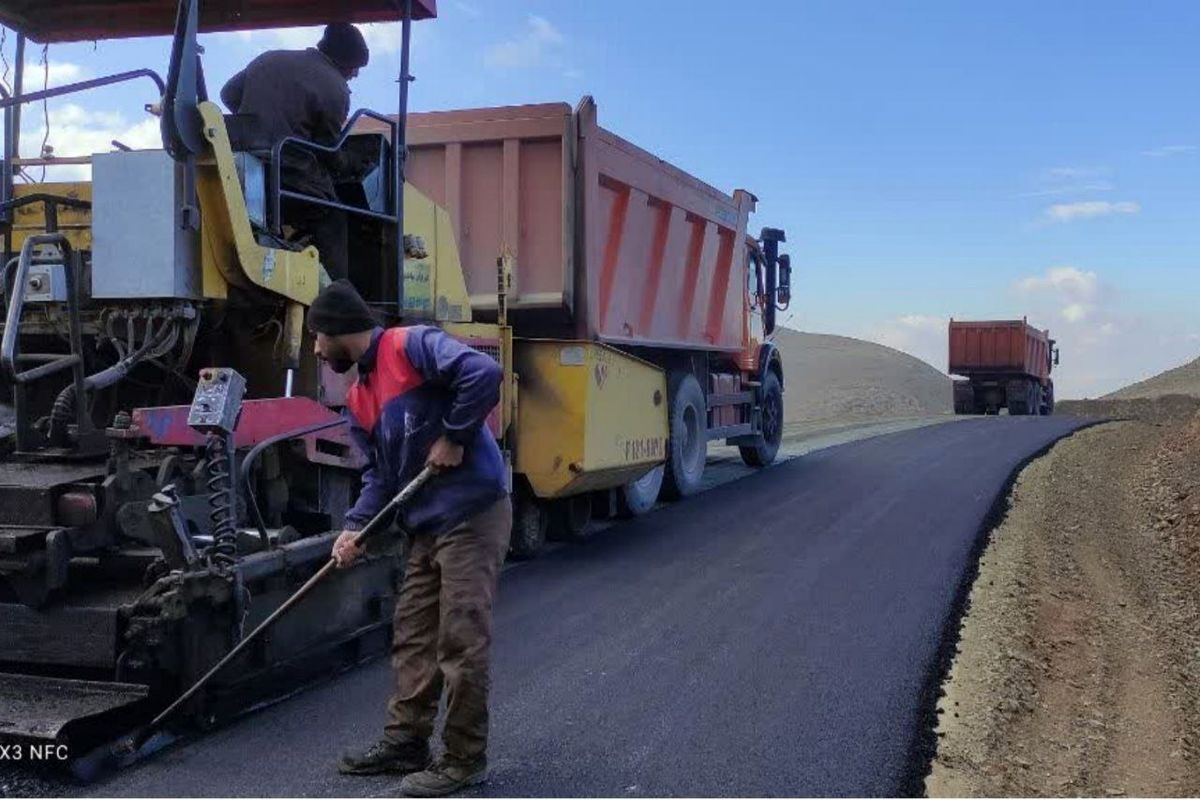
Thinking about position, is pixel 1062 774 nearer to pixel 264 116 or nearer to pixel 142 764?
pixel 142 764

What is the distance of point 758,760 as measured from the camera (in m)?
3.65

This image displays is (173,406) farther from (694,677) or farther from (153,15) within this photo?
(694,677)

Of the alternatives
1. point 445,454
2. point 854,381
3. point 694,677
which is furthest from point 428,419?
point 854,381

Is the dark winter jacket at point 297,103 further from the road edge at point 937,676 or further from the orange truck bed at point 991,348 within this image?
the orange truck bed at point 991,348

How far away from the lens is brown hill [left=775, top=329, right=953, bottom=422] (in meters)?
38.5

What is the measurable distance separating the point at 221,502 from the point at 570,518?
407cm

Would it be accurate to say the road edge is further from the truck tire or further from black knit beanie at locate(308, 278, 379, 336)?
the truck tire

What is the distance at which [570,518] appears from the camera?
25.5 feet

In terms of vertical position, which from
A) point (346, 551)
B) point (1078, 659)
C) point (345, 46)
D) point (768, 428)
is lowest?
point (1078, 659)

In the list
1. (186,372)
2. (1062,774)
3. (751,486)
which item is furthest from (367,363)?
(751,486)

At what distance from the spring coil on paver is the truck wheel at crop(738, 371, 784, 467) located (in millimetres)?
9091

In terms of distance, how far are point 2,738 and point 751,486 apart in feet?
26.2

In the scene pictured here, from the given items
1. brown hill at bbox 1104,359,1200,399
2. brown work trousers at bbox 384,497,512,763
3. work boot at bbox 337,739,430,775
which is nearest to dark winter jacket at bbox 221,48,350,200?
brown work trousers at bbox 384,497,512,763

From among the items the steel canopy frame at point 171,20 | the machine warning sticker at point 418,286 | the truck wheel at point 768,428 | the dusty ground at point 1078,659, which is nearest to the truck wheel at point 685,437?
the truck wheel at point 768,428
